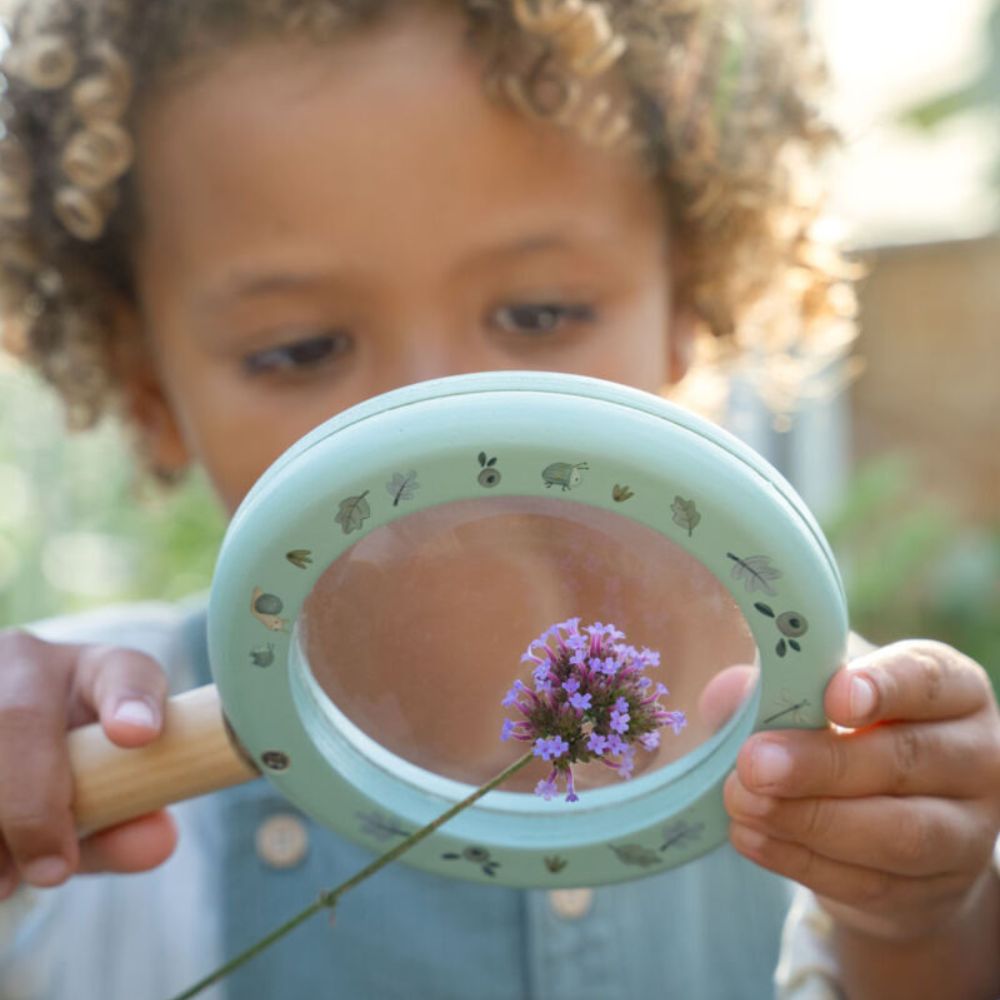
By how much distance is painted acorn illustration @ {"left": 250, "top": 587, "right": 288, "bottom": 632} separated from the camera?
69cm

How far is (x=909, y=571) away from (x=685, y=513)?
6.96ft

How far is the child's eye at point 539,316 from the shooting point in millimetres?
1209

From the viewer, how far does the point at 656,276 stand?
135cm

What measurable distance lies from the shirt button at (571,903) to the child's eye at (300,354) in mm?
578

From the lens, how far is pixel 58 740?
0.87m

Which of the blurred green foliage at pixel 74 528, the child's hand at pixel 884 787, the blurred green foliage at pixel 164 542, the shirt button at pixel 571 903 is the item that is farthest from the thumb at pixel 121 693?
the blurred green foliage at pixel 74 528

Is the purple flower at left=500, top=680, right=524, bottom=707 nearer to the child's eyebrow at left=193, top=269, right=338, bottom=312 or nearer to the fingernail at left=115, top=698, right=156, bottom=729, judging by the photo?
the fingernail at left=115, top=698, right=156, bottom=729

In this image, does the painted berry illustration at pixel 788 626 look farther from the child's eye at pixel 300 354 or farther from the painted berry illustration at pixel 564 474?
the child's eye at pixel 300 354

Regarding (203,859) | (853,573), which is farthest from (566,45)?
(853,573)

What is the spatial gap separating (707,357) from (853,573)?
920mm

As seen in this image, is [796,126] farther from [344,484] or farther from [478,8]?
[344,484]

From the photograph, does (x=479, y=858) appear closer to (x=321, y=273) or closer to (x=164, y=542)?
(x=321, y=273)

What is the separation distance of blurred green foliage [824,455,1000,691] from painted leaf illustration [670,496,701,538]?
6.48 feet

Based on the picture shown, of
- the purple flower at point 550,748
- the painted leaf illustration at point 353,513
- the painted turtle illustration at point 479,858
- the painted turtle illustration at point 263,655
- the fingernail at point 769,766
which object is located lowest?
the painted turtle illustration at point 479,858
